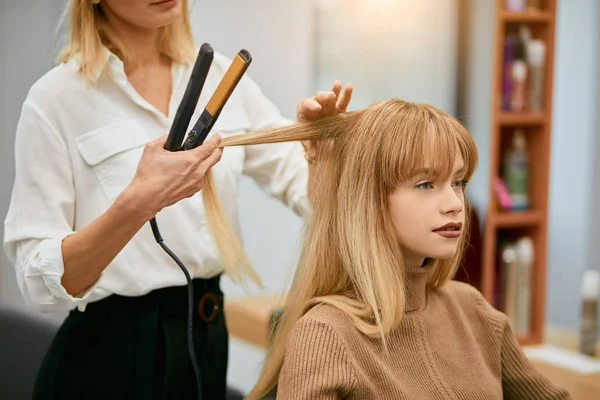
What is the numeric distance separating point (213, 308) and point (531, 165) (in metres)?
1.78

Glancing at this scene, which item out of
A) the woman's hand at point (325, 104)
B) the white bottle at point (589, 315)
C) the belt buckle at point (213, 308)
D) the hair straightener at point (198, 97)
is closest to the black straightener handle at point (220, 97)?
the hair straightener at point (198, 97)

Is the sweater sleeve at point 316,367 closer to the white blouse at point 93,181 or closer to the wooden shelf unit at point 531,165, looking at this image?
the white blouse at point 93,181

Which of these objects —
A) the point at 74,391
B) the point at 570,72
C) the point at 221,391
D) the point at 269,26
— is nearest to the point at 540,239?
the point at 570,72

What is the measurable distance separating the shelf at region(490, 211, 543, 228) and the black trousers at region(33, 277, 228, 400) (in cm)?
164

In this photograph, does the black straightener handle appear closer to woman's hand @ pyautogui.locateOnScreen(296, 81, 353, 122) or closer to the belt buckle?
woman's hand @ pyautogui.locateOnScreen(296, 81, 353, 122)

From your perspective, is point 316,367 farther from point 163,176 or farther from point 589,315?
point 589,315

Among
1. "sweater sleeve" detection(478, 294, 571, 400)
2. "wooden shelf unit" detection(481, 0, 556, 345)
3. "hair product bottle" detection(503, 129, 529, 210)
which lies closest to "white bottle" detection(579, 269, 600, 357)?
"wooden shelf unit" detection(481, 0, 556, 345)

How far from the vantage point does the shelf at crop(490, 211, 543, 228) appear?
284 cm

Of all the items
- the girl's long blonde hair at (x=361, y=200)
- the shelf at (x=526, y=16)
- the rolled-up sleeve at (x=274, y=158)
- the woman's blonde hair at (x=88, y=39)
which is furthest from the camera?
the shelf at (x=526, y=16)

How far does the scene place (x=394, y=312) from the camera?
1.26 meters

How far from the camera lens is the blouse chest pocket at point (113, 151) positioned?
1.37 meters

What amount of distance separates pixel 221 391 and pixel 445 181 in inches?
25.8

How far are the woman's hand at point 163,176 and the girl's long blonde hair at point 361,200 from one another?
10 cm

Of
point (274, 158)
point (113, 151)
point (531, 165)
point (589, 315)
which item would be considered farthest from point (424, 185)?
point (531, 165)
